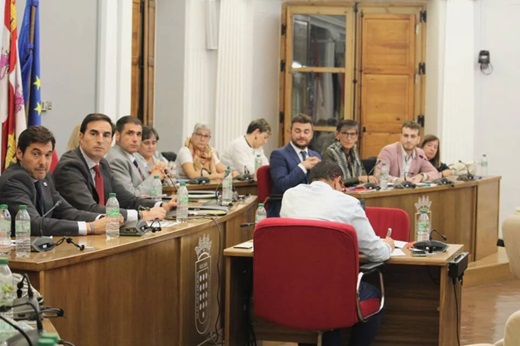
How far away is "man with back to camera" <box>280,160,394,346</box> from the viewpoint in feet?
16.8

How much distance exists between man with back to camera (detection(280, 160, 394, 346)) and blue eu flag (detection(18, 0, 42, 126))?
2.37 meters

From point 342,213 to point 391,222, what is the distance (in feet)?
3.27

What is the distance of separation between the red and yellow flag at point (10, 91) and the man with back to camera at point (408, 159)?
3.72 m

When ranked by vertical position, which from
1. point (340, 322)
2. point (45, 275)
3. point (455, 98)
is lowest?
point (340, 322)

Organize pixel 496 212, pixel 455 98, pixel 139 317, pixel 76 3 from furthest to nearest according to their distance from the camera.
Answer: pixel 455 98 → pixel 496 212 → pixel 76 3 → pixel 139 317

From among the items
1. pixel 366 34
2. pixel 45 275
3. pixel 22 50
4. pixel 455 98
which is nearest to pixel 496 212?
pixel 455 98

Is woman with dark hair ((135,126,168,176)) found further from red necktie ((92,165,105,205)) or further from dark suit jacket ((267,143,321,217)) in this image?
red necktie ((92,165,105,205))

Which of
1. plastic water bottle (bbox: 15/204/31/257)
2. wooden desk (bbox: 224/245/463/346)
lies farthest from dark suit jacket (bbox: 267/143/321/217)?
plastic water bottle (bbox: 15/204/31/257)

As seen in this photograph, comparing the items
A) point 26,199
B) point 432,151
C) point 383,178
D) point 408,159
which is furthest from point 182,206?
point 432,151

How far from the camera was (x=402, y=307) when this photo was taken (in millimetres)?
5637

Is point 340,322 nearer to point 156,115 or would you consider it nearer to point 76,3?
point 76,3

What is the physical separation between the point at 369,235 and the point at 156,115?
6.49m

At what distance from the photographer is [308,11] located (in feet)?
40.0

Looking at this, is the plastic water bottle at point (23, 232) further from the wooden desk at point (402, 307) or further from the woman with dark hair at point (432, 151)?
the woman with dark hair at point (432, 151)
